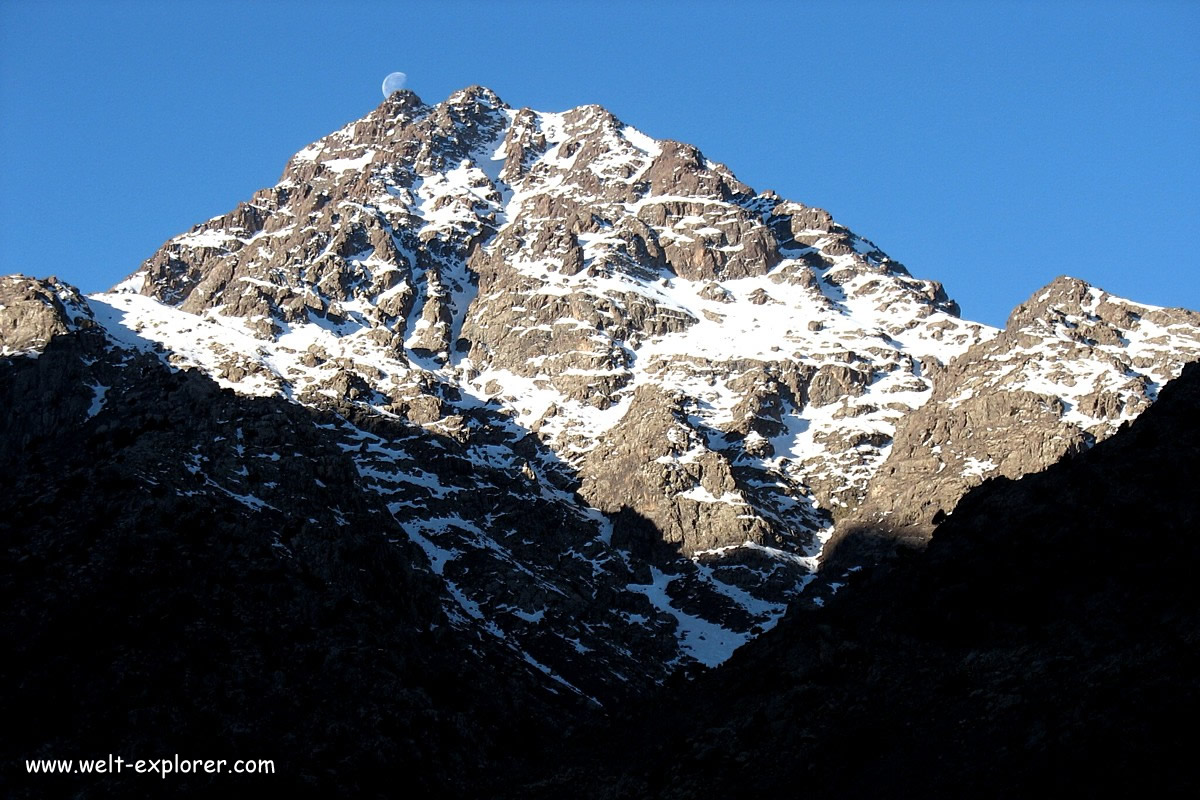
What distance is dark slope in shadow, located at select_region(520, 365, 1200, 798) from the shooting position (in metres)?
43.7

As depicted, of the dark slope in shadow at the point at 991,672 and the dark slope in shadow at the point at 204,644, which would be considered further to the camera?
the dark slope in shadow at the point at 204,644

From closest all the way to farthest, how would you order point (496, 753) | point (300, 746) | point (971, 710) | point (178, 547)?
1. point (971, 710)
2. point (300, 746)
3. point (496, 753)
4. point (178, 547)

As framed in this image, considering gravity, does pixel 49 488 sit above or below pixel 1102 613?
above

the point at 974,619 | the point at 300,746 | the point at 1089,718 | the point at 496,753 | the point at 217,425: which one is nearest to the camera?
the point at 1089,718

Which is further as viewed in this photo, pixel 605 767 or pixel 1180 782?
pixel 605 767

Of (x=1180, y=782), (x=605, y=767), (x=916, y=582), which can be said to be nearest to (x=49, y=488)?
(x=605, y=767)

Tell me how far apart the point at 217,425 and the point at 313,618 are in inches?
1927

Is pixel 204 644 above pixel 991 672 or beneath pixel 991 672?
above

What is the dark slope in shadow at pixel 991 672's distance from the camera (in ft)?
143

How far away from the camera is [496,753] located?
81.4 meters

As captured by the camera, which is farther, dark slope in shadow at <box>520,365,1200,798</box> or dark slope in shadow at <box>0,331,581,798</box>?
dark slope in shadow at <box>0,331,581,798</box>

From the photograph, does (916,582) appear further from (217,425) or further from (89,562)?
(217,425)

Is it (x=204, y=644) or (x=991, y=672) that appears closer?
(x=991, y=672)

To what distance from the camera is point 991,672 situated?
52.2m
